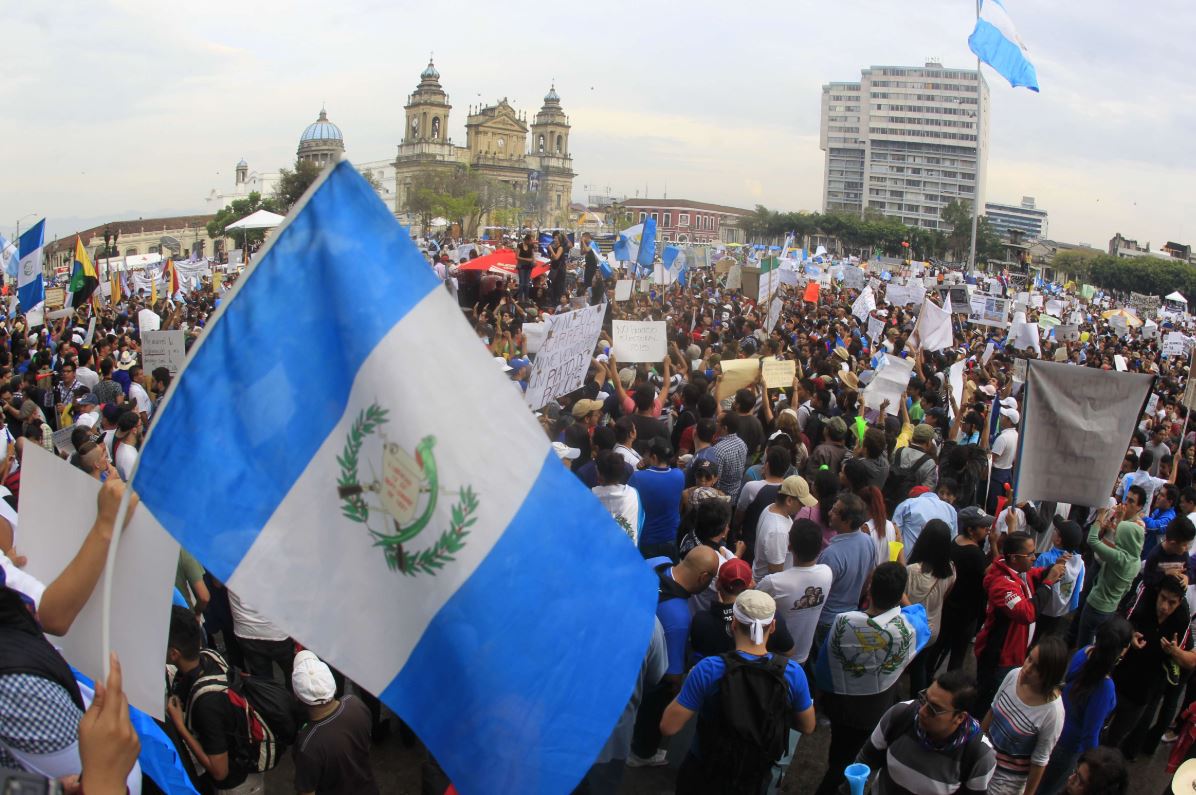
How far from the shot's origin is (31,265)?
1361 cm

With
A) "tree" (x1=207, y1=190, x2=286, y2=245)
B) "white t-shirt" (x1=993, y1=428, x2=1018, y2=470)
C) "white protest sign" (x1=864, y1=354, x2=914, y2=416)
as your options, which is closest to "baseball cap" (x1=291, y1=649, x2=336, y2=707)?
"white t-shirt" (x1=993, y1=428, x2=1018, y2=470)

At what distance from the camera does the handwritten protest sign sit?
348 inches

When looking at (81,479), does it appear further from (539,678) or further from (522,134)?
Result: (522,134)

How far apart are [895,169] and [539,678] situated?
16413 centimetres

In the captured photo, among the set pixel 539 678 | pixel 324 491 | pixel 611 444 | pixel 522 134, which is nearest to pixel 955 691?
pixel 539 678

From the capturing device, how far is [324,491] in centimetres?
237

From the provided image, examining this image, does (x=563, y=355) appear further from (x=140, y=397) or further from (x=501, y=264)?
(x=501, y=264)

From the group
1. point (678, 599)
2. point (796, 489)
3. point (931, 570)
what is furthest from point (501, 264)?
point (678, 599)

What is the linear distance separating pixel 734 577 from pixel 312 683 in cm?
192

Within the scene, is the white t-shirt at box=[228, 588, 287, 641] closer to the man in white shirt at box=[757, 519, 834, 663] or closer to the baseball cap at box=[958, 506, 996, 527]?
the man in white shirt at box=[757, 519, 834, 663]

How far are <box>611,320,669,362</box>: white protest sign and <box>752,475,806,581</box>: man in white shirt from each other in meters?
3.98

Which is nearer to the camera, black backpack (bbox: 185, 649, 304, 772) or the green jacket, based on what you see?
black backpack (bbox: 185, 649, 304, 772)

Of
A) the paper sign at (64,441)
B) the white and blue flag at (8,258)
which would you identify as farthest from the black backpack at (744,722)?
the white and blue flag at (8,258)

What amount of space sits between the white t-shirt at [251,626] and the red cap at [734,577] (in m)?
2.45
